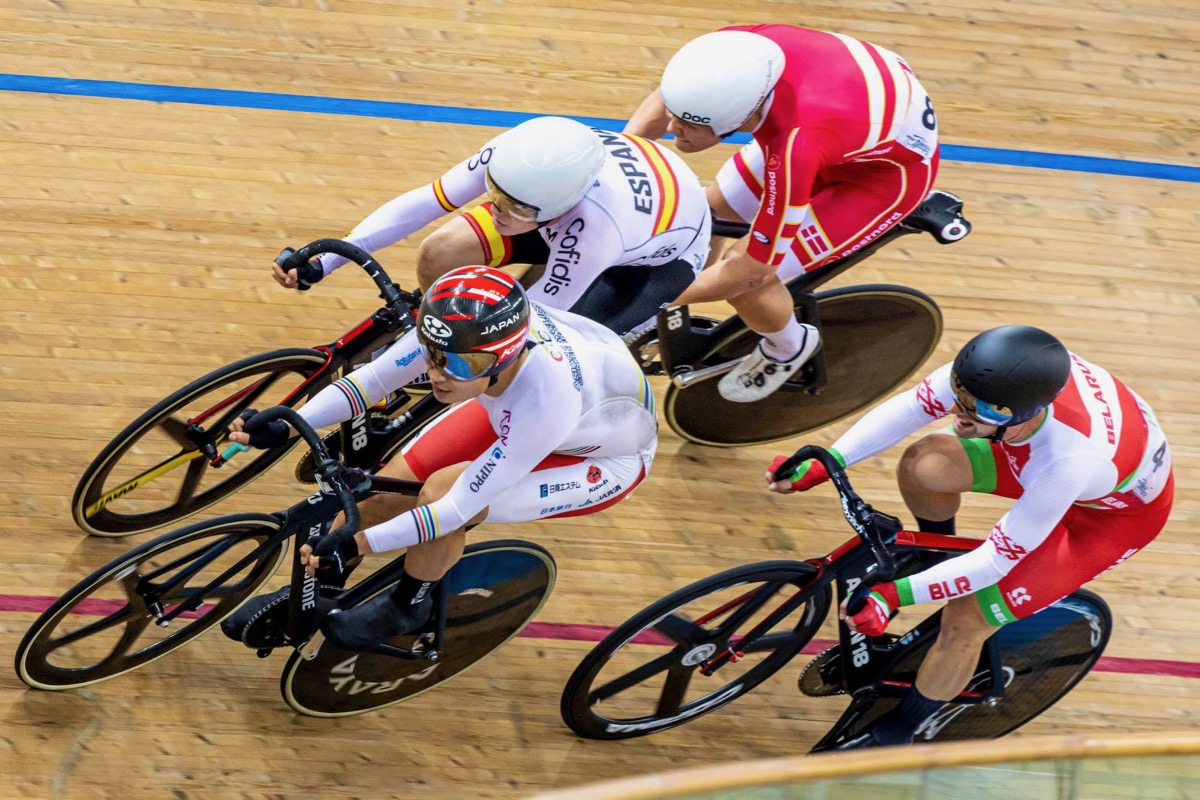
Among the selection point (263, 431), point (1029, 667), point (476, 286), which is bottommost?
point (1029, 667)

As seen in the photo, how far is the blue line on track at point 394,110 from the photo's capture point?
5559 mm

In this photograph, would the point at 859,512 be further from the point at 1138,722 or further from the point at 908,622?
the point at 1138,722

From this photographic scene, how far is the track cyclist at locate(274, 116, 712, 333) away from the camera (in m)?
3.64

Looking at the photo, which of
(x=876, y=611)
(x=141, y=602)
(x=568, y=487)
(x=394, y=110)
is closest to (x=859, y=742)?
(x=876, y=611)

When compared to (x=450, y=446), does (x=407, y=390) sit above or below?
below

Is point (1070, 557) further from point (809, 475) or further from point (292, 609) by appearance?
point (292, 609)

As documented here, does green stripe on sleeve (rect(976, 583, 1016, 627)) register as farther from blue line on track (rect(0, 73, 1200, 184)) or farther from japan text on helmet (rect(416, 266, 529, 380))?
blue line on track (rect(0, 73, 1200, 184))

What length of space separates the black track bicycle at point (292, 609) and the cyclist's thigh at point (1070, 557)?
123 cm

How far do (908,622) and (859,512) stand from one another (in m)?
0.98

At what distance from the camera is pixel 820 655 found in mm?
3873

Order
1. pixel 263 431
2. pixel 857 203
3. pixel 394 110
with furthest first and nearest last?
pixel 394 110
pixel 857 203
pixel 263 431

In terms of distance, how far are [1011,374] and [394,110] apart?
11.2 feet

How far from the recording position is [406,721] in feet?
12.8

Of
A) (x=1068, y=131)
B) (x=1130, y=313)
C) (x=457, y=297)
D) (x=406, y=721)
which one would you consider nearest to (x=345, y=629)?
(x=406, y=721)
